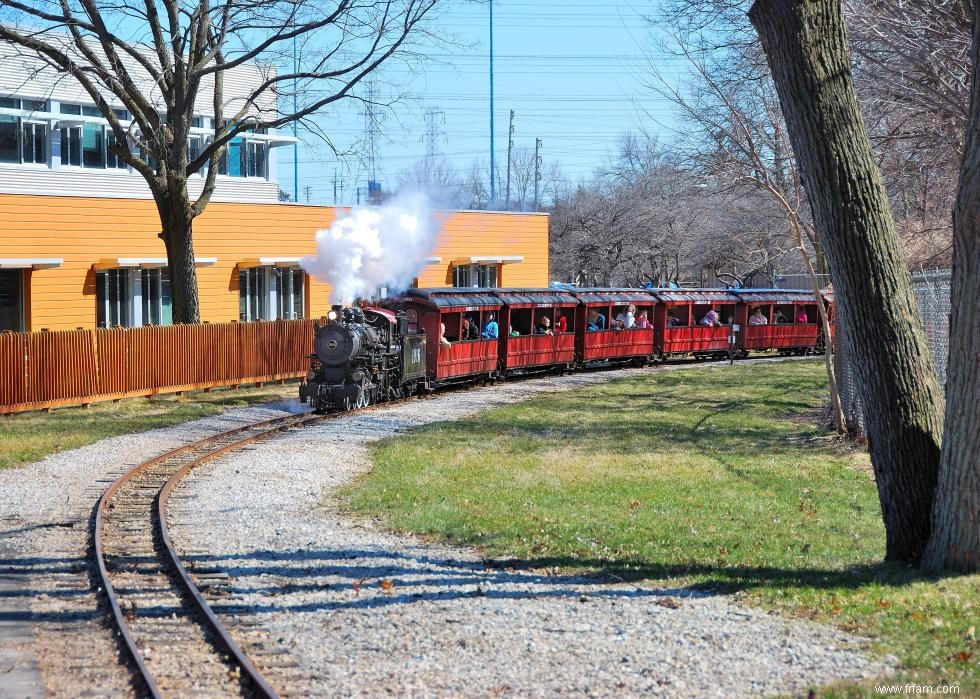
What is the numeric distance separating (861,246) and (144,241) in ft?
90.0

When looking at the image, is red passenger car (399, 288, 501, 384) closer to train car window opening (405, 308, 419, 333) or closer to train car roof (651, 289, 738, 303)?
train car window opening (405, 308, 419, 333)

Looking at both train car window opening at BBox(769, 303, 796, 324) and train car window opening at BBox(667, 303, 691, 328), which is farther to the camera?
train car window opening at BBox(769, 303, 796, 324)

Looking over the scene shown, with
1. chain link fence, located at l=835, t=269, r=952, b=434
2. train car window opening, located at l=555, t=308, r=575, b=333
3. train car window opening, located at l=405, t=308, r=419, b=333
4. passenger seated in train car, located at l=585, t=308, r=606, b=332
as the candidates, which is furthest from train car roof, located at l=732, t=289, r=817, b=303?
chain link fence, located at l=835, t=269, r=952, b=434

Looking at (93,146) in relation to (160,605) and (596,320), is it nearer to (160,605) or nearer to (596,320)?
(596,320)

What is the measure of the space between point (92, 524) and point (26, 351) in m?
11.6

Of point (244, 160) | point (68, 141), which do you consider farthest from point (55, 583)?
point (244, 160)

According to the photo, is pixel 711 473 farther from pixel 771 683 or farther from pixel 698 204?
pixel 698 204

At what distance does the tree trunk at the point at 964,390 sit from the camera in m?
8.31

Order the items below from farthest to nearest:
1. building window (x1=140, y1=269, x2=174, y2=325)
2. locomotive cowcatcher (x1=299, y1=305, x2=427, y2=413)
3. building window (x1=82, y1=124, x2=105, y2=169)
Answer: building window (x1=82, y1=124, x2=105, y2=169), building window (x1=140, y1=269, x2=174, y2=325), locomotive cowcatcher (x1=299, y1=305, x2=427, y2=413)

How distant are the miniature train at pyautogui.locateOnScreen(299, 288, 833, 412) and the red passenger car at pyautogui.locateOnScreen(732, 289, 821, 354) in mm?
43

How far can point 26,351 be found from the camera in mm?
22359

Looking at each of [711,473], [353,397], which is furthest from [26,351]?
[711,473]

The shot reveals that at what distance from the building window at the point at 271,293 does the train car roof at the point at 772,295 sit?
15695 mm

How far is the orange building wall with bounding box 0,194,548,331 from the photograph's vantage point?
30250 mm
